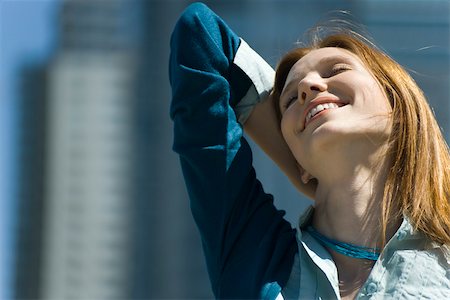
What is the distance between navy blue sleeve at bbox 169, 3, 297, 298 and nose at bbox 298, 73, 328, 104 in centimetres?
14

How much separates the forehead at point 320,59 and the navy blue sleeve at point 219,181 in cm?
12

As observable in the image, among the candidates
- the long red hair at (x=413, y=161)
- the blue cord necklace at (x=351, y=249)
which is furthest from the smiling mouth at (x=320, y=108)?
the blue cord necklace at (x=351, y=249)

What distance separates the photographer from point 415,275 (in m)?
1.96

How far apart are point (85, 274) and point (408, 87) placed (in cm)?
5023

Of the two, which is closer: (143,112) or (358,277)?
(358,277)

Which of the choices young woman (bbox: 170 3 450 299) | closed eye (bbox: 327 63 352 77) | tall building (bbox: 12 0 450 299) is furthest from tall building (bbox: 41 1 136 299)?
closed eye (bbox: 327 63 352 77)

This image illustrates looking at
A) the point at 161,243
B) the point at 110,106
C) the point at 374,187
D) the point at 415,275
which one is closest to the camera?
the point at 415,275

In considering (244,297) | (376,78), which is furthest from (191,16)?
(244,297)

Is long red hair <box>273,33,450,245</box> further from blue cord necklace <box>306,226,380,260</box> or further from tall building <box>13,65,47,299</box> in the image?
tall building <box>13,65,47,299</box>

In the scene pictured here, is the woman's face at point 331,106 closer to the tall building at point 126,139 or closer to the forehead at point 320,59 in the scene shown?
the forehead at point 320,59

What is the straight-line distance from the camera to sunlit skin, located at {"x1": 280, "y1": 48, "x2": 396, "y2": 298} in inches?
81.1

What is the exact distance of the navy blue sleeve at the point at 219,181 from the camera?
2.16m

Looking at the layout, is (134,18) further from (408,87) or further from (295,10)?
(408,87)

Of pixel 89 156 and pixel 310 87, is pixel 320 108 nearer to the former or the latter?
pixel 310 87
